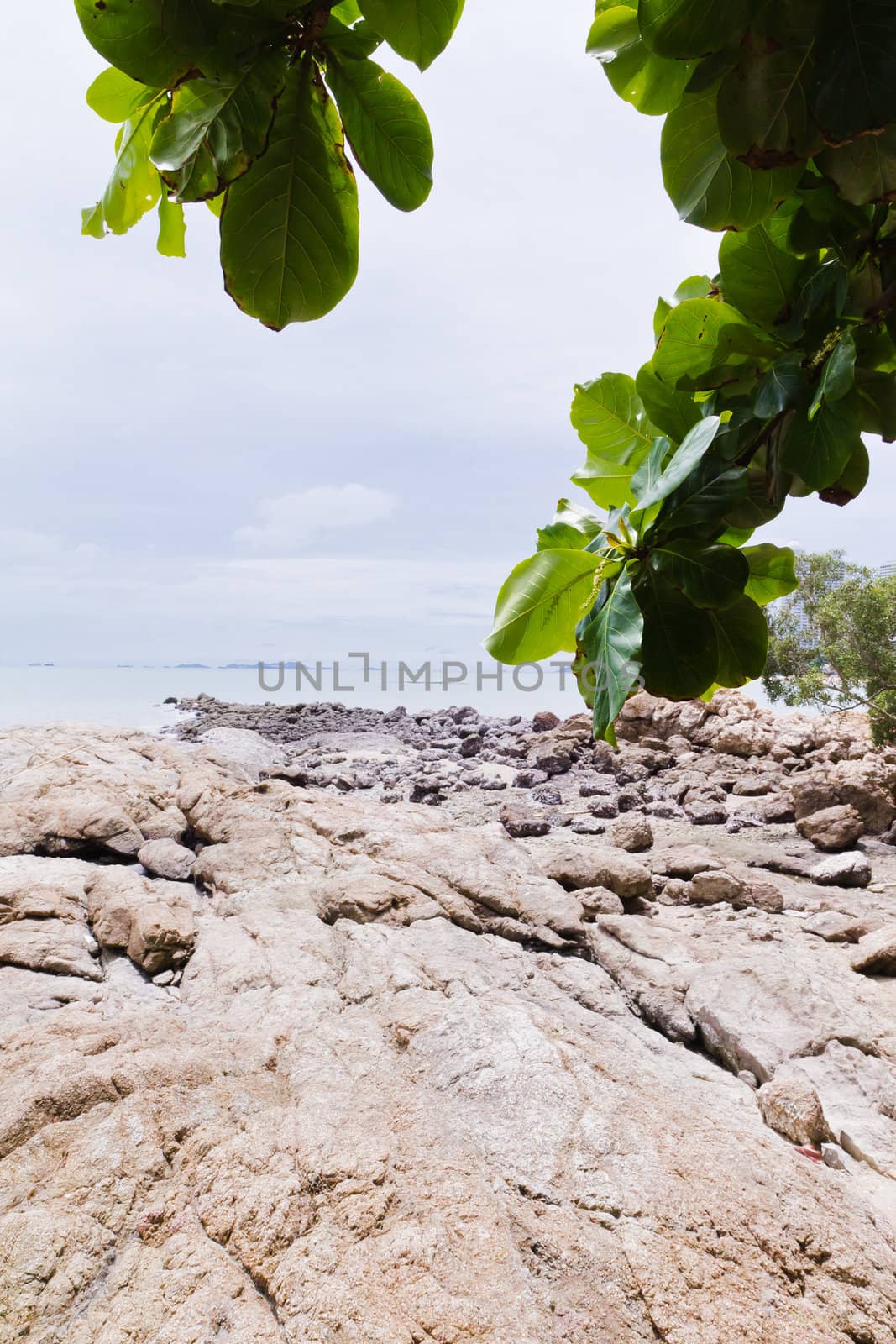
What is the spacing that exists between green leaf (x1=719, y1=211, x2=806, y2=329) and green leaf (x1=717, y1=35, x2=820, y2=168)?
162mm

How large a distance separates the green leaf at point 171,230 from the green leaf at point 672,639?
24.3 inches

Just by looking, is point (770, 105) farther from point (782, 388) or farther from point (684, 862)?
point (684, 862)

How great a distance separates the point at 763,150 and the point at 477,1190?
63.8 inches

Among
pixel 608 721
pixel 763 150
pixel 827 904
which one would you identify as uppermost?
pixel 763 150

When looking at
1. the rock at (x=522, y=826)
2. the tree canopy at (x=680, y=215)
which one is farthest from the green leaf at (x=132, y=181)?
the rock at (x=522, y=826)

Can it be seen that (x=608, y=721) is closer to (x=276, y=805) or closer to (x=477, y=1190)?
(x=477, y=1190)

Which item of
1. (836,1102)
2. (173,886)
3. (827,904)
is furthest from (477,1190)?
(827,904)

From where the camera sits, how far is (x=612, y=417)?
0.95 metres

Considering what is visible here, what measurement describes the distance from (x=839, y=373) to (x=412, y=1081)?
1743 mm

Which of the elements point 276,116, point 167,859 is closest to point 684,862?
point 167,859

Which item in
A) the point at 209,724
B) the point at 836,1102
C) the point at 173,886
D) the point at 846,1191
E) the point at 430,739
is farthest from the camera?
the point at 209,724

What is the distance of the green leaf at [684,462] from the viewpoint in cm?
69

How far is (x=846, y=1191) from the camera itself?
1.66 metres

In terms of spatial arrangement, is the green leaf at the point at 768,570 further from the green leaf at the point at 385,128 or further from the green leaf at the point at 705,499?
the green leaf at the point at 385,128
